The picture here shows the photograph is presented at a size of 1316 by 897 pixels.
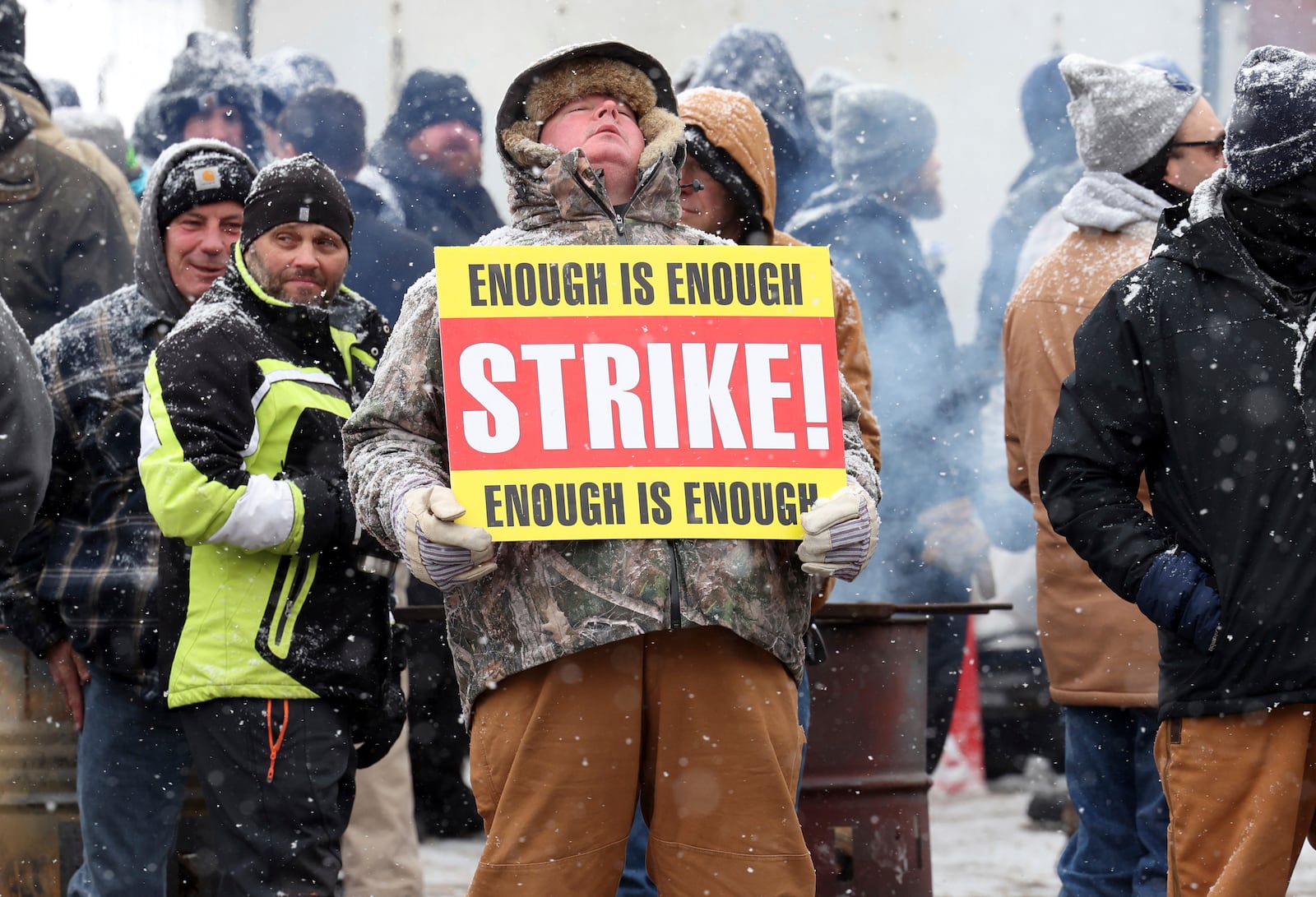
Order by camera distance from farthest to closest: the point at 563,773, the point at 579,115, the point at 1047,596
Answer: the point at 1047,596 → the point at 579,115 → the point at 563,773

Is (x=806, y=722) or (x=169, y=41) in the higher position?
(x=169, y=41)

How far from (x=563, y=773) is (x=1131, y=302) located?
1333 millimetres

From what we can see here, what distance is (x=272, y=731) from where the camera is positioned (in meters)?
3.59

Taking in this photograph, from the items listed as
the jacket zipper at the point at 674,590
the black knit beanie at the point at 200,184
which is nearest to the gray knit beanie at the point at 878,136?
the black knit beanie at the point at 200,184

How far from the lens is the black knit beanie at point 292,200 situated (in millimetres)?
3932

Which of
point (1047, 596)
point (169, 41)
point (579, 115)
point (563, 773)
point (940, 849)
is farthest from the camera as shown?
point (169, 41)

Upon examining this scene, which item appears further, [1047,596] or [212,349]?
[1047,596]

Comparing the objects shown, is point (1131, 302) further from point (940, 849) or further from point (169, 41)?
point (169, 41)

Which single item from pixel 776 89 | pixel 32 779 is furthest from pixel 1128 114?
pixel 32 779

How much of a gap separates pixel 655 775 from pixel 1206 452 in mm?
1118

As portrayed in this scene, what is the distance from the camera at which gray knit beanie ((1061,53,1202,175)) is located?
4387 mm

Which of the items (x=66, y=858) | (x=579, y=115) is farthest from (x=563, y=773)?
(x=66, y=858)

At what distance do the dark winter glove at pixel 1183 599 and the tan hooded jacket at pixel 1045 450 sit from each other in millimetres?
1153

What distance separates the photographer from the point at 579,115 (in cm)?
302
